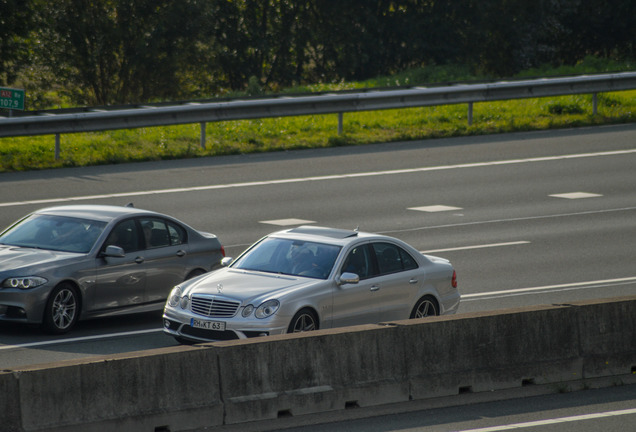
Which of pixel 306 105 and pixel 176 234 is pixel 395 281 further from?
pixel 306 105

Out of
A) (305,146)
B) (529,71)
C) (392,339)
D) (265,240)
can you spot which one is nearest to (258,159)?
(305,146)

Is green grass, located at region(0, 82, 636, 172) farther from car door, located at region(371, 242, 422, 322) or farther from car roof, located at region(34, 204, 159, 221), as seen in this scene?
car door, located at region(371, 242, 422, 322)

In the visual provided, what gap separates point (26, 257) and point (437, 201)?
33.6 ft

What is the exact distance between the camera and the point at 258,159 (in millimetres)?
25703

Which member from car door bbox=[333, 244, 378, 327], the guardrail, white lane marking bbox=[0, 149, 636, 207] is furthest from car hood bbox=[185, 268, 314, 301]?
the guardrail

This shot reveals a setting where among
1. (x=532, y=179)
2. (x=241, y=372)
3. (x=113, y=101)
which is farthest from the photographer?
(x=113, y=101)

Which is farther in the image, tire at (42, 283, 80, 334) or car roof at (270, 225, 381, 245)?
car roof at (270, 225, 381, 245)

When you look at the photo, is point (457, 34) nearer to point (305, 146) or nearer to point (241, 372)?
point (305, 146)

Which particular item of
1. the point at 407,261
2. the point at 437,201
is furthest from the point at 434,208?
the point at 407,261

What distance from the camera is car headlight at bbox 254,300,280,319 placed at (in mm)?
12344

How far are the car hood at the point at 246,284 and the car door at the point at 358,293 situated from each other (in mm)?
383

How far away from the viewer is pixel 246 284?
12930mm

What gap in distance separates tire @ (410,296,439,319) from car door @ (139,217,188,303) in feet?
10.3

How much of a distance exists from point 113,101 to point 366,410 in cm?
2783
